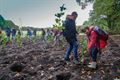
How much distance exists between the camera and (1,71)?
492 inches

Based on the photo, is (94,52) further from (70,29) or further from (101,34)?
(70,29)

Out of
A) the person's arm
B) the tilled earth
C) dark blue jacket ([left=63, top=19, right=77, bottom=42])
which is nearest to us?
the tilled earth

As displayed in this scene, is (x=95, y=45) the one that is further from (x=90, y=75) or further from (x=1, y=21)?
(x=1, y=21)

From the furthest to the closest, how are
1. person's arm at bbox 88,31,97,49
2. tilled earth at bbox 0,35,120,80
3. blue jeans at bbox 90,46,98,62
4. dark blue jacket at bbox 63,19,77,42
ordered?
dark blue jacket at bbox 63,19,77,42 → blue jeans at bbox 90,46,98,62 → person's arm at bbox 88,31,97,49 → tilled earth at bbox 0,35,120,80

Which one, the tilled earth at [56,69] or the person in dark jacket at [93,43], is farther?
the person in dark jacket at [93,43]

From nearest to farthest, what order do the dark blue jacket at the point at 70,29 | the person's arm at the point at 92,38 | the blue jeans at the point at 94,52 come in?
the person's arm at the point at 92,38, the blue jeans at the point at 94,52, the dark blue jacket at the point at 70,29

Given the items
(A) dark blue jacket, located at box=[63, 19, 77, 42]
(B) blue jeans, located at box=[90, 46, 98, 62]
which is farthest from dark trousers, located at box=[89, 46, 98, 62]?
(A) dark blue jacket, located at box=[63, 19, 77, 42]

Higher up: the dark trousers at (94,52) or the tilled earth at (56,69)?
the dark trousers at (94,52)

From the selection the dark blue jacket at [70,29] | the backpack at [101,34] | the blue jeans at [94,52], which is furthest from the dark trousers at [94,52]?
the dark blue jacket at [70,29]

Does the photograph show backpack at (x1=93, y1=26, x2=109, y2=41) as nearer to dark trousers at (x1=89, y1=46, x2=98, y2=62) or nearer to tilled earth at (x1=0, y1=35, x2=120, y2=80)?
dark trousers at (x1=89, y1=46, x2=98, y2=62)

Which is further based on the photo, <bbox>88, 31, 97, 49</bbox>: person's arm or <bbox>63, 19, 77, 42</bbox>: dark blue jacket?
<bbox>63, 19, 77, 42</bbox>: dark blue jacket

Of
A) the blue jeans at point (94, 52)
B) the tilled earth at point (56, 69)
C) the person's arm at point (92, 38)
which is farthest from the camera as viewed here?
the blue jeans at point (94, 52)

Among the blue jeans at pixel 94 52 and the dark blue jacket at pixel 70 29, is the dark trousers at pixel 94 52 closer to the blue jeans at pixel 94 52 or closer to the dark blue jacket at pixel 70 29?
the blue jeans at pixel 94 52

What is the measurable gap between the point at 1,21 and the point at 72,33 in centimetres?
677
